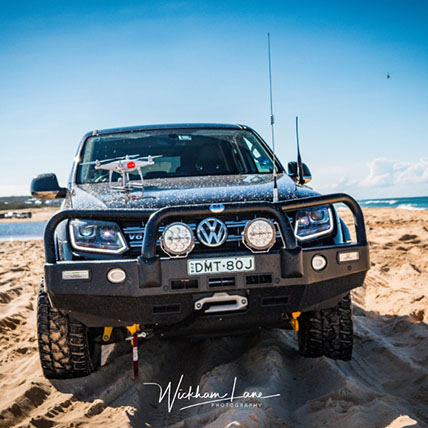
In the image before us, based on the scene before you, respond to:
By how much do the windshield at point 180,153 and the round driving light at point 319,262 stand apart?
4.97 ft

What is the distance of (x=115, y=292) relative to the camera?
9.16 ft

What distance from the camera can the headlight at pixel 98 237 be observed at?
9.62ft

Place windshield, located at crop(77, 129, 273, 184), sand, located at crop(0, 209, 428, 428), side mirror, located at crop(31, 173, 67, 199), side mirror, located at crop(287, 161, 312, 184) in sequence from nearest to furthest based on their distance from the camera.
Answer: sand, located at crop(0, 209, 428, 428)
side mirror, located at crop(31, 173, 67, 199)
windshield, located at crop(77, 129, 273, 184)
side mirror, located at crop(287, 161, 312, 184)

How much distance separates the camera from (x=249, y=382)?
3.18 metres

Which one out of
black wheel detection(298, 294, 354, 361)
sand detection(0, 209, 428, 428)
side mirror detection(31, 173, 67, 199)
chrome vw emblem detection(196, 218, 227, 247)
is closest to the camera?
sand detection(0, 209, 428, 428)

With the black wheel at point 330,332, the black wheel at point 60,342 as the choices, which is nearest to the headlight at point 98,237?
the black wheel at point 60,342

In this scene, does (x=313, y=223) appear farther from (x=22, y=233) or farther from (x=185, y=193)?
(x=22, y=233)

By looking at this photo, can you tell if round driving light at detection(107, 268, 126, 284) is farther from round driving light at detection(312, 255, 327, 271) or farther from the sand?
round driving light at detection(312, 255, 327, 271)

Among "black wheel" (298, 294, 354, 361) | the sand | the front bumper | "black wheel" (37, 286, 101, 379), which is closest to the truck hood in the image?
the front bumper

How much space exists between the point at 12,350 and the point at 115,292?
209cm

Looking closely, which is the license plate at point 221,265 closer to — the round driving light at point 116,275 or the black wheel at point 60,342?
the round driving light at point 116,275

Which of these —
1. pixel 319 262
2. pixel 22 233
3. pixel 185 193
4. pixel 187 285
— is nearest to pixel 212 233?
pixel 187 285

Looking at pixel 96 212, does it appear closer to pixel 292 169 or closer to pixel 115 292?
pixel 115 292

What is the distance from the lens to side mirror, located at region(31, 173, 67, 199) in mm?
4027
